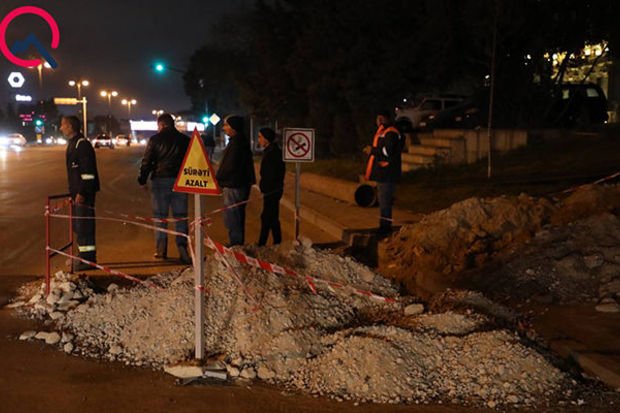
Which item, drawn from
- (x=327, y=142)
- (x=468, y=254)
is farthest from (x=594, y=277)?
(x=327, y=142)

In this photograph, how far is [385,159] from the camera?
10.8 metres

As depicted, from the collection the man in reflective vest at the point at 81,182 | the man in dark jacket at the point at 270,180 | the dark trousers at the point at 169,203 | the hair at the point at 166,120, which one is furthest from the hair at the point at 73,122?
the man in dark jacket at the point at 270,180

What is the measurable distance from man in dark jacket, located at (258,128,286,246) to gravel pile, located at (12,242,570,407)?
2.64 m

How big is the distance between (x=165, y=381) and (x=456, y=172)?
1351 cm

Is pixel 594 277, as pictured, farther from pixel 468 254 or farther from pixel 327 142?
pixel 327 142

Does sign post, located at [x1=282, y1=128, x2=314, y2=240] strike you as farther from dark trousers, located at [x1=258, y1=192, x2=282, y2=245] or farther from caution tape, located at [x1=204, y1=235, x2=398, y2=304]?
caution tape, located at [x1=204, y1=235, x2=398, y2=304]

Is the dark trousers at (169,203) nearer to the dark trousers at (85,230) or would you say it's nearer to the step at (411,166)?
the dark trousers at (85,230)

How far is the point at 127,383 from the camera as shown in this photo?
5902mm

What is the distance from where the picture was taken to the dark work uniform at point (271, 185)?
1069 centimetres

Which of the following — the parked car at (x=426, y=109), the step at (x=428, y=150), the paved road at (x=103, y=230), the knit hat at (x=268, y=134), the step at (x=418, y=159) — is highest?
the parked car at (x=426, y=109)

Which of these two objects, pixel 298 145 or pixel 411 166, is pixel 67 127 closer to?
pixel 298 145

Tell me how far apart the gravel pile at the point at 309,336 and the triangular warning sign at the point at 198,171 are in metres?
1.27

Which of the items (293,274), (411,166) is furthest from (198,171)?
(411,166)

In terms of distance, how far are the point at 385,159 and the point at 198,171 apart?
5.10 meters
